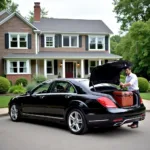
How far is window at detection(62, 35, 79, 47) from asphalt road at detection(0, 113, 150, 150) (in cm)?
2421

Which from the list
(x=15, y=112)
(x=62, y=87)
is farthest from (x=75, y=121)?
(x=15, y=112)

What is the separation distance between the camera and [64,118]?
7973 millimetres

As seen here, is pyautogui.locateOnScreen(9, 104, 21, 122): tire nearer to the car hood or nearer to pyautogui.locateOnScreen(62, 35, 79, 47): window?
the car hood

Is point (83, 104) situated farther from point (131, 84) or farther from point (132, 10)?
point (132, 10)

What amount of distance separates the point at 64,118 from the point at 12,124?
2219 millimetres

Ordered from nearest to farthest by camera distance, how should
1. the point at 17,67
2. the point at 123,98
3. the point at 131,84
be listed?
the point at 123,98 < the point at 131,84 < the point at 17,67

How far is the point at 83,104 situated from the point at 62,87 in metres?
1.23

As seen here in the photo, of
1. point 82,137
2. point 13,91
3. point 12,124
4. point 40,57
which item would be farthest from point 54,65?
point 82,137

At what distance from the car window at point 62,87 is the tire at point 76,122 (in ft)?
2.15

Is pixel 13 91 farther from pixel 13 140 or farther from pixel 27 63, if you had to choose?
pixel 13 140

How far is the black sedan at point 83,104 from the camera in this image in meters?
7.23

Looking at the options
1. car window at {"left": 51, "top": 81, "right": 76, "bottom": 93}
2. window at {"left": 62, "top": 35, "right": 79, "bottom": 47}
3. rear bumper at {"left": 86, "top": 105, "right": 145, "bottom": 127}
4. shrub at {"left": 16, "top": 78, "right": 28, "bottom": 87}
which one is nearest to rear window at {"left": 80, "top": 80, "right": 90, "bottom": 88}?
car window at {"left": 51, "top": 81, "right": 76, "bottom": 93}

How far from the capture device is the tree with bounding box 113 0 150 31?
42.2 metres

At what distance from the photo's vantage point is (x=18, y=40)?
30.0 m
